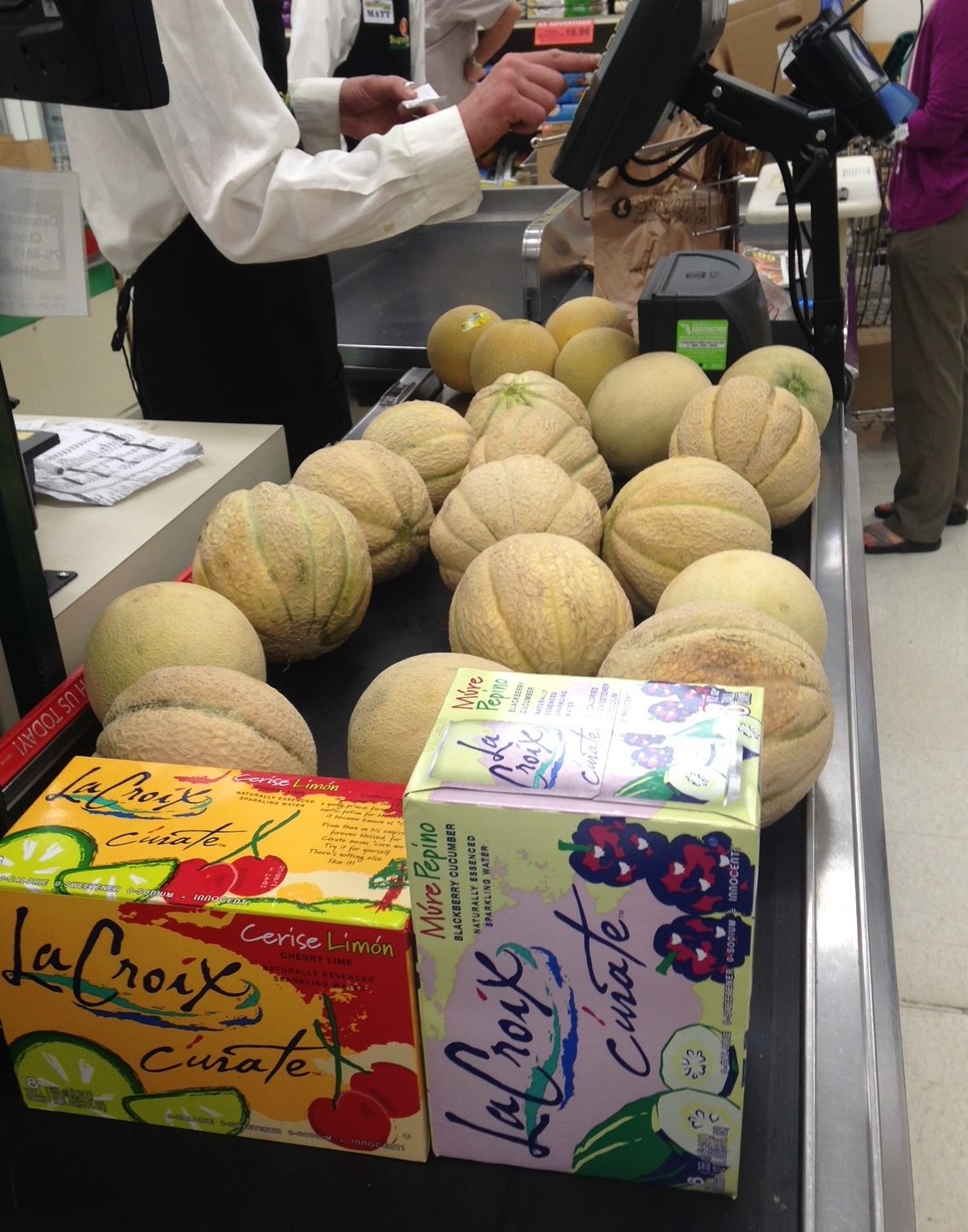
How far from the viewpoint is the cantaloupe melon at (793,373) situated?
5.24 feet

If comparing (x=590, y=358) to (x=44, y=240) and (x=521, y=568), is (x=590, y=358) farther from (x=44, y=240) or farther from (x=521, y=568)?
(x=44, y=240)

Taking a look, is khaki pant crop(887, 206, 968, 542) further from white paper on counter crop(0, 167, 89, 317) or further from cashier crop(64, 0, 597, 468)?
white paper on counter crop(0, 167, 89, 317)

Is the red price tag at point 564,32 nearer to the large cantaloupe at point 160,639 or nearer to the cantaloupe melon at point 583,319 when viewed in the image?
the cantaloupe melon at point 583,319

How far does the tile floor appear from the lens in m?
1.82

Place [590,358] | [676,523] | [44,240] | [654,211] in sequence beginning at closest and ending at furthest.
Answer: [44,240]
[676,523]
[590,358]
[654,211]

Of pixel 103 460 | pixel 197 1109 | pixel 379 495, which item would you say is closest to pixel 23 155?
pixel 103 460

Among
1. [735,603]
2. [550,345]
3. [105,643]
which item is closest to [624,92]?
[550,345]

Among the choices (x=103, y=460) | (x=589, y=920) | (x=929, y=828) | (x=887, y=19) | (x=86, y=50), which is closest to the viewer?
(x=589, y=920)

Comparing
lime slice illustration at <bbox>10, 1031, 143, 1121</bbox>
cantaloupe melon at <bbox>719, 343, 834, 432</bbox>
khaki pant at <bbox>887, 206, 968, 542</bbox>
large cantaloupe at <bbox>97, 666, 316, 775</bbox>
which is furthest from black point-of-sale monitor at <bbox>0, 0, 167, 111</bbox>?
khaki pant at <bbox>887, 206, 968, 542</bbox>

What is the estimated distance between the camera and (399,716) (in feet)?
3.11

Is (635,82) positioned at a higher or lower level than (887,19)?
lower

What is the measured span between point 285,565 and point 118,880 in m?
0.54

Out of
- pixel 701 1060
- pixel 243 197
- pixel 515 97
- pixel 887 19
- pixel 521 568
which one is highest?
pixel 887 19

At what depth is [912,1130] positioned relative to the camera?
1819mm
